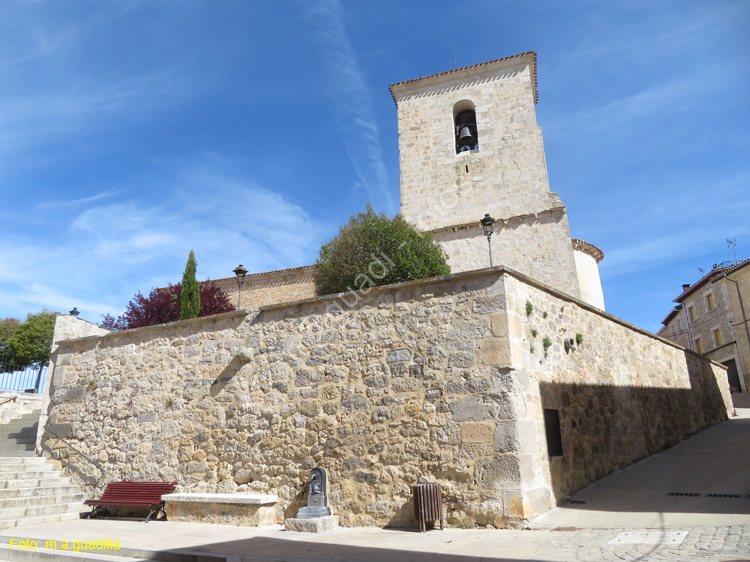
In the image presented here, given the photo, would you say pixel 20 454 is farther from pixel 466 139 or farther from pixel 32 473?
pixel 466 139

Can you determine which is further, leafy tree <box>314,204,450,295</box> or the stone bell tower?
the stone bell tower

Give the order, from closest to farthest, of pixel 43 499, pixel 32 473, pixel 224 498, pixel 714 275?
pixel 224 498 < pixel 43 499 < pixel 32 473 < pixel 714 275

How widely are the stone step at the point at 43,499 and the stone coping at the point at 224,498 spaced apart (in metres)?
2.40

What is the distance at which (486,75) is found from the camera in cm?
1833

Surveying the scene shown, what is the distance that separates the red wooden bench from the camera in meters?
Answer: 7.81

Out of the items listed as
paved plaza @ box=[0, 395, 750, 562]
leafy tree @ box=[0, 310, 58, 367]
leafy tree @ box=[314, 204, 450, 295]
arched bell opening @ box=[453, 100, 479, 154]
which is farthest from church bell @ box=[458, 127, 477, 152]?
leafy tree @ box=[0, 310, 58, 367]

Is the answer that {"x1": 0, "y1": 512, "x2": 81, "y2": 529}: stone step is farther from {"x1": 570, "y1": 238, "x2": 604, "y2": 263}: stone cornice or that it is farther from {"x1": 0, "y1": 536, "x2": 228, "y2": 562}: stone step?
{"x1": 570, "y1": 238, "x2": 604, "y2": 263}: stone cornice

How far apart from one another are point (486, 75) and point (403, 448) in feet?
51.6

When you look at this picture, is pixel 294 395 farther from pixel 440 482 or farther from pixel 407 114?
pixel 407 114

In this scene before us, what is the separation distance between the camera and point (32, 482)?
8695 mm

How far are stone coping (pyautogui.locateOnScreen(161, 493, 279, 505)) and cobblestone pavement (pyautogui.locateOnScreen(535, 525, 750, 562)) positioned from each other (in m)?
3.86

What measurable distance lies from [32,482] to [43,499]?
568 mm

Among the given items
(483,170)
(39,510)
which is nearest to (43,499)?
(39,510)

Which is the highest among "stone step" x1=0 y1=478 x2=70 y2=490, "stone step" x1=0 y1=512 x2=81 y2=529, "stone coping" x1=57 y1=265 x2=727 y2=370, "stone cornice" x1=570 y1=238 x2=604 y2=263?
"stone cornice" x1=570 y1=238 x2=604 y2=263
